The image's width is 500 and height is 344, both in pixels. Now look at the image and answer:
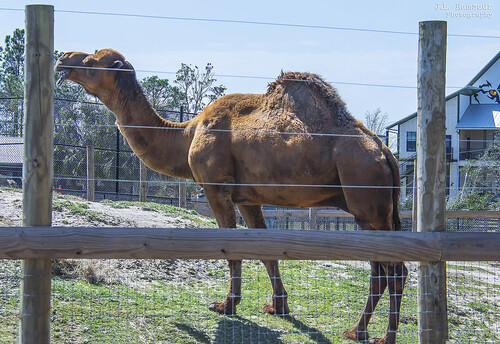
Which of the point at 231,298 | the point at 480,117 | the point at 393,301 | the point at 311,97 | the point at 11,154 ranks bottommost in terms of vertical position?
the point at 231,298

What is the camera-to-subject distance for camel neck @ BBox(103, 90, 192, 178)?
284 inches

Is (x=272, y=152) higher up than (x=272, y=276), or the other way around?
(x=272, y=152)

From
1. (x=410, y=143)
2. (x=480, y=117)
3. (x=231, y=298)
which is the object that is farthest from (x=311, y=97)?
(x=410, y=143)

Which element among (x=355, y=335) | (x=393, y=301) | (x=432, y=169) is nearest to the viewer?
(x=432, y=169)

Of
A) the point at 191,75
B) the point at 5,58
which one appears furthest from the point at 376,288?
the point at 5,58

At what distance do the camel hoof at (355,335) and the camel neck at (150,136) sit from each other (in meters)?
2.51

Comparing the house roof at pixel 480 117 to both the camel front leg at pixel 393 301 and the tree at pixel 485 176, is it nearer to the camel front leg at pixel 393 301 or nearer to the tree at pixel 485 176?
the tree at pixel 485 176

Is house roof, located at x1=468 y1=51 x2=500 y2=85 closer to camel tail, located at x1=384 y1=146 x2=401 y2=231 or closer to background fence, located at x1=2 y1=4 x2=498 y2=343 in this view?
background fence, located at x1=2 y1=4 x2=498 y2=343

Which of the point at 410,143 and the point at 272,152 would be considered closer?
the point at 272,152

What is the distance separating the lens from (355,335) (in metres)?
6.13

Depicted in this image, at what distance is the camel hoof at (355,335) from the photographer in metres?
6.07

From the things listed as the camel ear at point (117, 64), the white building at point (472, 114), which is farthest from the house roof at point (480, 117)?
the camel ear at point (117, 64)

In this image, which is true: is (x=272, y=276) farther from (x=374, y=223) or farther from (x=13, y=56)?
(x=13, y=56)

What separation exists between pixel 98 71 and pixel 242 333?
323 centimetres
